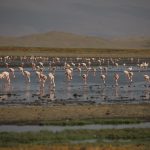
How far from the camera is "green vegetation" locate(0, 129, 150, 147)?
2031cm

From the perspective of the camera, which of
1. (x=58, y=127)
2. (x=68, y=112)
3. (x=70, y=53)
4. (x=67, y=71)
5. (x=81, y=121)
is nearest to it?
(x=58, y=127)

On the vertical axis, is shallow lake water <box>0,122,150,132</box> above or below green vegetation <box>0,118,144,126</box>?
below

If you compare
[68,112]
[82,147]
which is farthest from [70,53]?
[82,147]

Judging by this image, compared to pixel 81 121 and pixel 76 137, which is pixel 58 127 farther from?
pixel 76 137

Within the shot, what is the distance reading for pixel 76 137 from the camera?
21.1 metres

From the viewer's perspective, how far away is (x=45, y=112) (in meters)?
28.1

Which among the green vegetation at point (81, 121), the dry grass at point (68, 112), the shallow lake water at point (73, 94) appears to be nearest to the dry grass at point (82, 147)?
the green vegetation at point (81, 121)

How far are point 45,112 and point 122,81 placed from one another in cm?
2232

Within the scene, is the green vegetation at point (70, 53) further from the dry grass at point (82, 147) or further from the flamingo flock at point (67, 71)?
the dry grass at point (82, 147)

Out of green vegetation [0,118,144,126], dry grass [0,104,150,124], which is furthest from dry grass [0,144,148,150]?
dry grass [0,104,150,124]

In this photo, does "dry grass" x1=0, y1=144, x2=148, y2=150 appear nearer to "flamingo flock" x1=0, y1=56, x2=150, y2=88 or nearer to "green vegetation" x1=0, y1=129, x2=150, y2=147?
"green vegetation" x1=0, y1=129, x2=150, y2=147

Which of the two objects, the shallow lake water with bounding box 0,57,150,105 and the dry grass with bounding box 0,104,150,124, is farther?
the shallow lake water with bounding box 0,57,150,105

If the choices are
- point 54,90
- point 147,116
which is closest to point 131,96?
point 54,90

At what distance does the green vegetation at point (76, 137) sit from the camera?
66.6 ft
